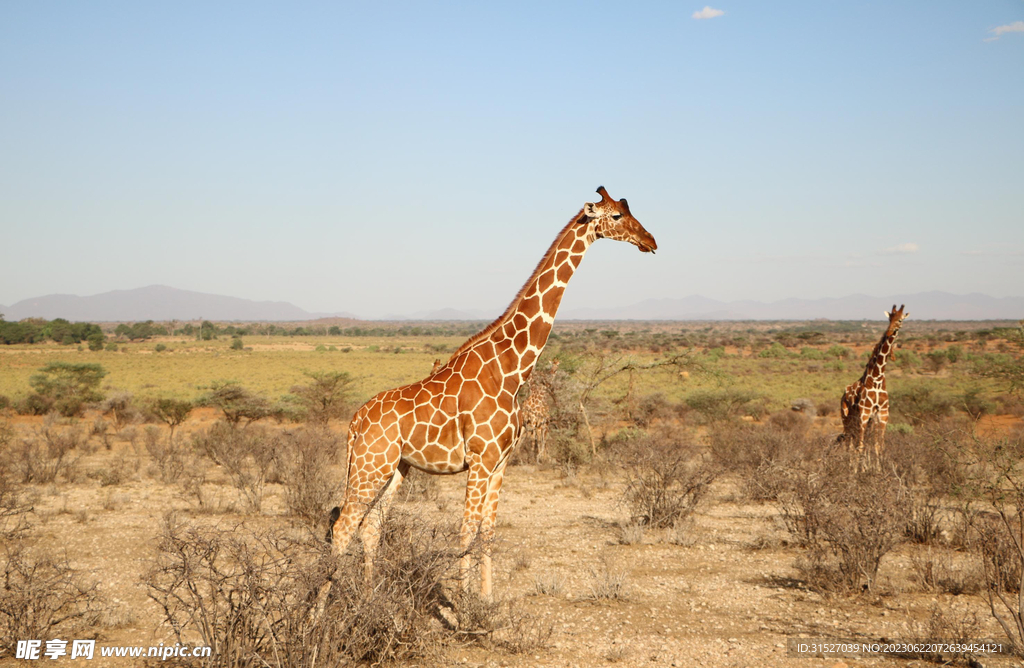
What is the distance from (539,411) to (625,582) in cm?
930

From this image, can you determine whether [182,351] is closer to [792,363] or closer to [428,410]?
[792,363]

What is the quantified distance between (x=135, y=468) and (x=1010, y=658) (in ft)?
49.6

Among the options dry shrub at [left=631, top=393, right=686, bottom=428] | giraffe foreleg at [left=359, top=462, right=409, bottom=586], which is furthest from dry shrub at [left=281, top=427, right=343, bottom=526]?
dry shrub at [left=631, top=393, right=686, bottom=428]

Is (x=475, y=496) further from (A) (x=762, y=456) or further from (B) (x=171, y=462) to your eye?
(B) (x=171, y=462)

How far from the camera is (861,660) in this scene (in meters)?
5.71

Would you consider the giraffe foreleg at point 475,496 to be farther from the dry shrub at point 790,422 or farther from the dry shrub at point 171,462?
the dry shrub at point 790,422

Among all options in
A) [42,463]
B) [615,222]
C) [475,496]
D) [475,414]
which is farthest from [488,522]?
[42,463]

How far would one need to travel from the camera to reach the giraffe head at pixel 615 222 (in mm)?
6578

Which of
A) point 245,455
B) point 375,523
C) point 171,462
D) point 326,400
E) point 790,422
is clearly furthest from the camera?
point 326,400

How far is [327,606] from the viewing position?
4.65 m

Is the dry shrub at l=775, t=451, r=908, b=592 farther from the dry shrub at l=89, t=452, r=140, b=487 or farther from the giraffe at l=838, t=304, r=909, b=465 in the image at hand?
the dry shrub at l=89, t=452, r=140, b=487

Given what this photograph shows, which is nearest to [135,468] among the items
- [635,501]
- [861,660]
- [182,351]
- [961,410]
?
[635,501]

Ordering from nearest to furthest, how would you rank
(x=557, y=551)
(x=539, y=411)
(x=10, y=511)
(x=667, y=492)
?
(x=10, y=511), (x=557, y=551), (x=667, y=492), (x=539, y=411)

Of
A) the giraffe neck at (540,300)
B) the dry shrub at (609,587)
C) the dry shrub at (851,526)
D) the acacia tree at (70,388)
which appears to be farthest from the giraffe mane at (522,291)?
the acacia tree at (70,388)
